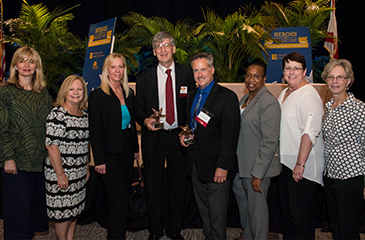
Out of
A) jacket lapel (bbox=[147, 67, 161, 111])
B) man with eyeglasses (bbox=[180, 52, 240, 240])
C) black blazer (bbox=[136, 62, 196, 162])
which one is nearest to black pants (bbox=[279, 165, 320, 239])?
man with eyeglasses (bbox=[180, 52, 240, 240])

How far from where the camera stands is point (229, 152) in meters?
2.17

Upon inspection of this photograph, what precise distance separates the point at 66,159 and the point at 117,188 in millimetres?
540

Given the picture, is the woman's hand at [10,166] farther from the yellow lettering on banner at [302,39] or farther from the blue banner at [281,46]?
the yellow lettering on banner at [302,39]

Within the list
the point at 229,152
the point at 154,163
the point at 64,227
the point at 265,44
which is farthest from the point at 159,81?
the point at 265,44

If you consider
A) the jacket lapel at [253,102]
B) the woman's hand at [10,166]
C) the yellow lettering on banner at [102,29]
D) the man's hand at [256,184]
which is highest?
the yellow lettering on banner at [102,29]

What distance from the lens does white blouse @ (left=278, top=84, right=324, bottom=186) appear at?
2131 mm

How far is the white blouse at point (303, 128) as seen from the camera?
213cm

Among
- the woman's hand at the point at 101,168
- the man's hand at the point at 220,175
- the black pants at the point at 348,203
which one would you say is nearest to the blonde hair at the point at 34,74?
the woman's hand at the point at 101,168

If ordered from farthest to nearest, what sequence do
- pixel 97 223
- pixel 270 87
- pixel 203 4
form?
1. pixel 203 4
2. pixel 270 87
3. pixel 97 223

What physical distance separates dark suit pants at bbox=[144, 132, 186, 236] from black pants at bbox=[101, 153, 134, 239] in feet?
0.76

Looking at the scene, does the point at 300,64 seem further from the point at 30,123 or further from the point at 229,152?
the point at 30,123

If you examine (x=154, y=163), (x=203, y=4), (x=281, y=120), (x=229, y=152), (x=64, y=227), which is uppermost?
(x=203, y=4)

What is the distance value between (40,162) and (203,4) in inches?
206

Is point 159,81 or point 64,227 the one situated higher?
point 159,81
